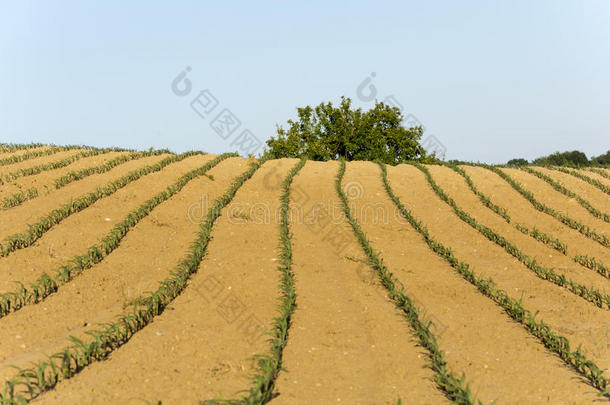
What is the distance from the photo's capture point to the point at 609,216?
38.8 feet

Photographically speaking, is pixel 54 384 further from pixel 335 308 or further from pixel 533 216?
pixel 533 216

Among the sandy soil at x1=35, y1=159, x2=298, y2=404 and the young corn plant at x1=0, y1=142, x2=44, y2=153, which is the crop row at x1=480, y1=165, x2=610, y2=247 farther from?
the young corn plant at x1=0, y1=142, x2=44, y2=153

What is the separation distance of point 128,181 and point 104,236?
11.6ft

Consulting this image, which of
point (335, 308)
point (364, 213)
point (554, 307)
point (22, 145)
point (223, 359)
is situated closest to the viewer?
point (223, 359)

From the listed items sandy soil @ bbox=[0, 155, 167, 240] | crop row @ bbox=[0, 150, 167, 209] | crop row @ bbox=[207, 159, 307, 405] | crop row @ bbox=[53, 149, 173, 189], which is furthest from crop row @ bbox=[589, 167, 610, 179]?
sandy soil @ bbox=[0, 155, 167, 240]

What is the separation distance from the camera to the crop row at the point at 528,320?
16.0 feet

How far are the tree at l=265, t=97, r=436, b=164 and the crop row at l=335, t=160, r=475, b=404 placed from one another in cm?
1981

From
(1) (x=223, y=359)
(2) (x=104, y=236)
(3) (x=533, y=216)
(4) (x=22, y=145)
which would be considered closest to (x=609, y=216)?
(3) (x=533, y=216)

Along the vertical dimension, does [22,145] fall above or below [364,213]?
above

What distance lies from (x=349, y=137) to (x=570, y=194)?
17894 mm

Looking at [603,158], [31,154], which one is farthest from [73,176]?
[603,158]

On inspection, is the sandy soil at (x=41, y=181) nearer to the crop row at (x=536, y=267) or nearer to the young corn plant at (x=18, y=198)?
the young corn plant at (x=18, y=198)

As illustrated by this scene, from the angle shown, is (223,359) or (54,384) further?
(223,359)

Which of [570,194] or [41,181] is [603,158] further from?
[41,181]
